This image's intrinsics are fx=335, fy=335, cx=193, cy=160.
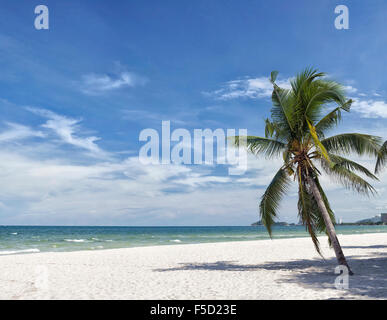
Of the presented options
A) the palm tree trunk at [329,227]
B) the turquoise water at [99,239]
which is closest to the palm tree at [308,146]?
the palm tree trunk at [329,227]

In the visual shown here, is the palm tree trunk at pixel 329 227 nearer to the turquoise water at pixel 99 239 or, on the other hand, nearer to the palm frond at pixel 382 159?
the palm frond at pixel 382 159

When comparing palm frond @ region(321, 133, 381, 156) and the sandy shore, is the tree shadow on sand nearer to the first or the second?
the sandy shore

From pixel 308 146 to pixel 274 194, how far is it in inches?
68.7

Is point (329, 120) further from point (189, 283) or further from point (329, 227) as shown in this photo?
point (189, 283)

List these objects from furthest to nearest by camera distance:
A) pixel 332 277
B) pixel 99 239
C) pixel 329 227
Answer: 1. pixel 99 239
2. pixel 329 227
3. pixel 332 277

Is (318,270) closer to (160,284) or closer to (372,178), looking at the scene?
(372,178)

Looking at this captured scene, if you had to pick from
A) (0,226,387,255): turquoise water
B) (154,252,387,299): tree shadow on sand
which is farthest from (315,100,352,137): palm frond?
(0,226,387,255): turquoise water

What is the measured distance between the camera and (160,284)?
8.55 metres

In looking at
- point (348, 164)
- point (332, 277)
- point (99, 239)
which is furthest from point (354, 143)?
point (99, 239)

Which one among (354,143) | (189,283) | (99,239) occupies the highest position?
(354,143)

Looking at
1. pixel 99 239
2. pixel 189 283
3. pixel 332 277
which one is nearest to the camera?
pixel 189 283

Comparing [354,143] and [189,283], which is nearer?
[189,283]

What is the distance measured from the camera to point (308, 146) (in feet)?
31.9
